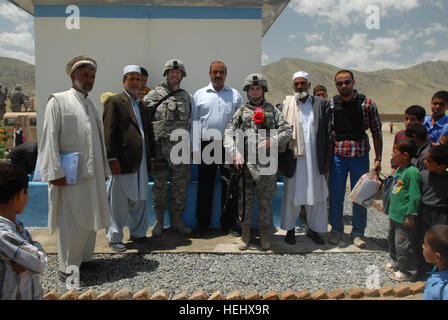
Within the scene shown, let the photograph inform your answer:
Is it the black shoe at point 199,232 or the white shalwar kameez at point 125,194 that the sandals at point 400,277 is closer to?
the black shoe at point 199,232

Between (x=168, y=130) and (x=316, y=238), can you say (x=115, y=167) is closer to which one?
(x=168, y=130)

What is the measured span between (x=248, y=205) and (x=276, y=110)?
1.19m

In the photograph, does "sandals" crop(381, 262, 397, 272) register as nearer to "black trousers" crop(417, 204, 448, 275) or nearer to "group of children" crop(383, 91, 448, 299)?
"group of children" crop(383, 91, 448, 299)

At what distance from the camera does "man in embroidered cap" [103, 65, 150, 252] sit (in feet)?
12.9

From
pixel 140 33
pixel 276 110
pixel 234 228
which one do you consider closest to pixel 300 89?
pixel 276 110

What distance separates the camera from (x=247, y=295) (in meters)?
2.65

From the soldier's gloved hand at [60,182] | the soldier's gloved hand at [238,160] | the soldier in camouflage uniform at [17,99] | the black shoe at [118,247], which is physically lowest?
the black shoe at [118,247]

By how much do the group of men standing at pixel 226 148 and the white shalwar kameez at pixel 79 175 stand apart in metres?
0.15

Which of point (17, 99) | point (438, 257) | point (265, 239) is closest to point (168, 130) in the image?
point (265, 239)

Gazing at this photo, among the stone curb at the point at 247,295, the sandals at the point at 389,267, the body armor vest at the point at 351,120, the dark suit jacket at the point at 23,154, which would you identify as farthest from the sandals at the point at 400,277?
the dark suit jacket at the point at 23,154

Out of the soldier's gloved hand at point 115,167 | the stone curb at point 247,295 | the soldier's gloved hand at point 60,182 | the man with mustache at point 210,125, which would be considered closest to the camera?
the stone curb at point 247,295

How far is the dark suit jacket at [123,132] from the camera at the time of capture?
391 centimetres

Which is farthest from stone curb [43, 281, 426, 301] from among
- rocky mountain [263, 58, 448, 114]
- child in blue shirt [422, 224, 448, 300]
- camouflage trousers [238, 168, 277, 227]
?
rocky mountain [263, 58, 448, 114]

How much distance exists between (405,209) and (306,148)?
4.28ft
